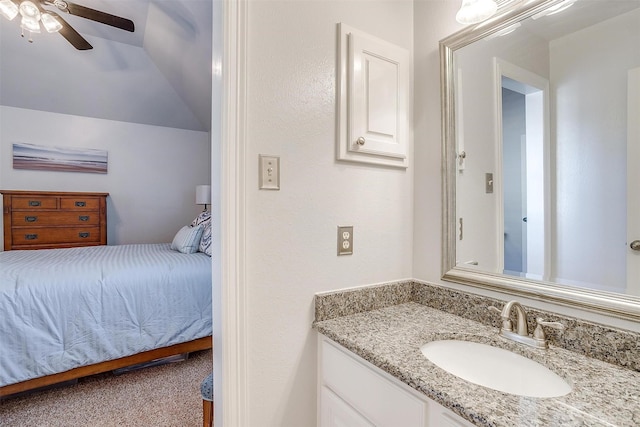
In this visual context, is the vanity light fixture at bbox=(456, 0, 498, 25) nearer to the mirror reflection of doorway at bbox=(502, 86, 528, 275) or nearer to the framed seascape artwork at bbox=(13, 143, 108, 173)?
the mirror reflection of doorway at bbox=(502, 86, 528, 275)

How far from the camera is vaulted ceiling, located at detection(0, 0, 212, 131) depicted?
274 centimetres

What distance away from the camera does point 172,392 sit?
1941 mm

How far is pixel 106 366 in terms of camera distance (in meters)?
1.96

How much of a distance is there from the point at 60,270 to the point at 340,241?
1949 millimetres

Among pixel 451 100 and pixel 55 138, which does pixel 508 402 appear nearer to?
pixel 451 100

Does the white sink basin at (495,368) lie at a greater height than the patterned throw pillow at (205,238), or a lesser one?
lesser

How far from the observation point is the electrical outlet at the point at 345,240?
3.65 feet

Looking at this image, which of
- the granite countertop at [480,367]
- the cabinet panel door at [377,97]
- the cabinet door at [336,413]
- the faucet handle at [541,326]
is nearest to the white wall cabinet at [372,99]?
the cabinet panel door at [377,97]

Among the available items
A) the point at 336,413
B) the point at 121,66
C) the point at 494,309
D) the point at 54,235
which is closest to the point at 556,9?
the point at 494,309

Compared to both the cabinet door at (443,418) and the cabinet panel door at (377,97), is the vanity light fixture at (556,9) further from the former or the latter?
the cabinet door at (443,418)

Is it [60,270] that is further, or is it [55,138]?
[55,138]

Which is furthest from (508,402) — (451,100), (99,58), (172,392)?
(99,58)

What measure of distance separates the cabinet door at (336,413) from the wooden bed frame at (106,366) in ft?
5.07

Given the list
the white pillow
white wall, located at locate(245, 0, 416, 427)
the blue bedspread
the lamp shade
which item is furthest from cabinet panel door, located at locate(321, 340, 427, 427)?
the lamp shade
